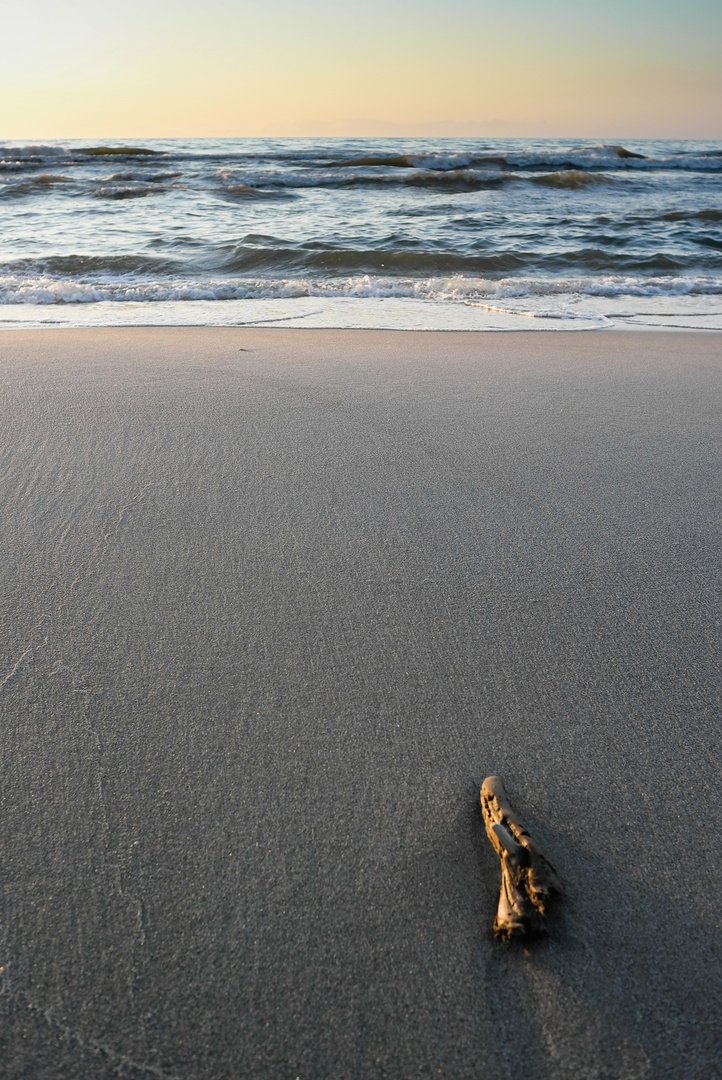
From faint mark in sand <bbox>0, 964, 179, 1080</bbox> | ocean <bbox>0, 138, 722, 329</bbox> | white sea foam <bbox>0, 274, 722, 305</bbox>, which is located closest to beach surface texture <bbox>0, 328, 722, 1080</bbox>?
faint mark in sand <bbox>0, 964, 179, 1080</bbox>

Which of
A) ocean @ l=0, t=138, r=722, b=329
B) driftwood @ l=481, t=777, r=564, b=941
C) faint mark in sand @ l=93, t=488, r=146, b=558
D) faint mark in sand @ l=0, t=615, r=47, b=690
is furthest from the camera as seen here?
ocean @ l=0, t=138, r=722, b=329

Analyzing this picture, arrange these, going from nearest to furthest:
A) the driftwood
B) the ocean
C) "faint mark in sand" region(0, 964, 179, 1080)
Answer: "faint mark in sand" region(0, 964, 179, 1080), the driftwood, the ocean

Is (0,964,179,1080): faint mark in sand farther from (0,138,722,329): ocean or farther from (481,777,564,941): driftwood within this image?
(0,138,722,329): ocean

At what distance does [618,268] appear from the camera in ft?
23.9

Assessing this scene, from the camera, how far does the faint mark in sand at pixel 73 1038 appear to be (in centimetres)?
87

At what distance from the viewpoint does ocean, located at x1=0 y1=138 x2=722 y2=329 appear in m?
5.33

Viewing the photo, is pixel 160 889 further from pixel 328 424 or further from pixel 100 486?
pixel 328 424

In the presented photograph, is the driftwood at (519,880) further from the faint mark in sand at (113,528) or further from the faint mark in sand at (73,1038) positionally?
the faint mark in sand at (113,528)

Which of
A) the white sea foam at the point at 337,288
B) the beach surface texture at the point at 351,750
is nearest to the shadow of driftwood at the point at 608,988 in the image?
the beach surface texture at the point at 351,750

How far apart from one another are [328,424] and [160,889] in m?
1.92

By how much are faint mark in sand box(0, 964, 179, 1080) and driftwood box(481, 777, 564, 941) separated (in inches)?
18.3

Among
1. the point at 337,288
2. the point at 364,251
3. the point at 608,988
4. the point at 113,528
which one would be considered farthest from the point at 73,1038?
the point at 364,251

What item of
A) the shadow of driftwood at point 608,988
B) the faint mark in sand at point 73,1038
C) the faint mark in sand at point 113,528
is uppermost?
the faint mark in sand at point 113,528

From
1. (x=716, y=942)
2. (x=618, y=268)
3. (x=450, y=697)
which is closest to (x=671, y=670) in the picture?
(x=450, y=697)
